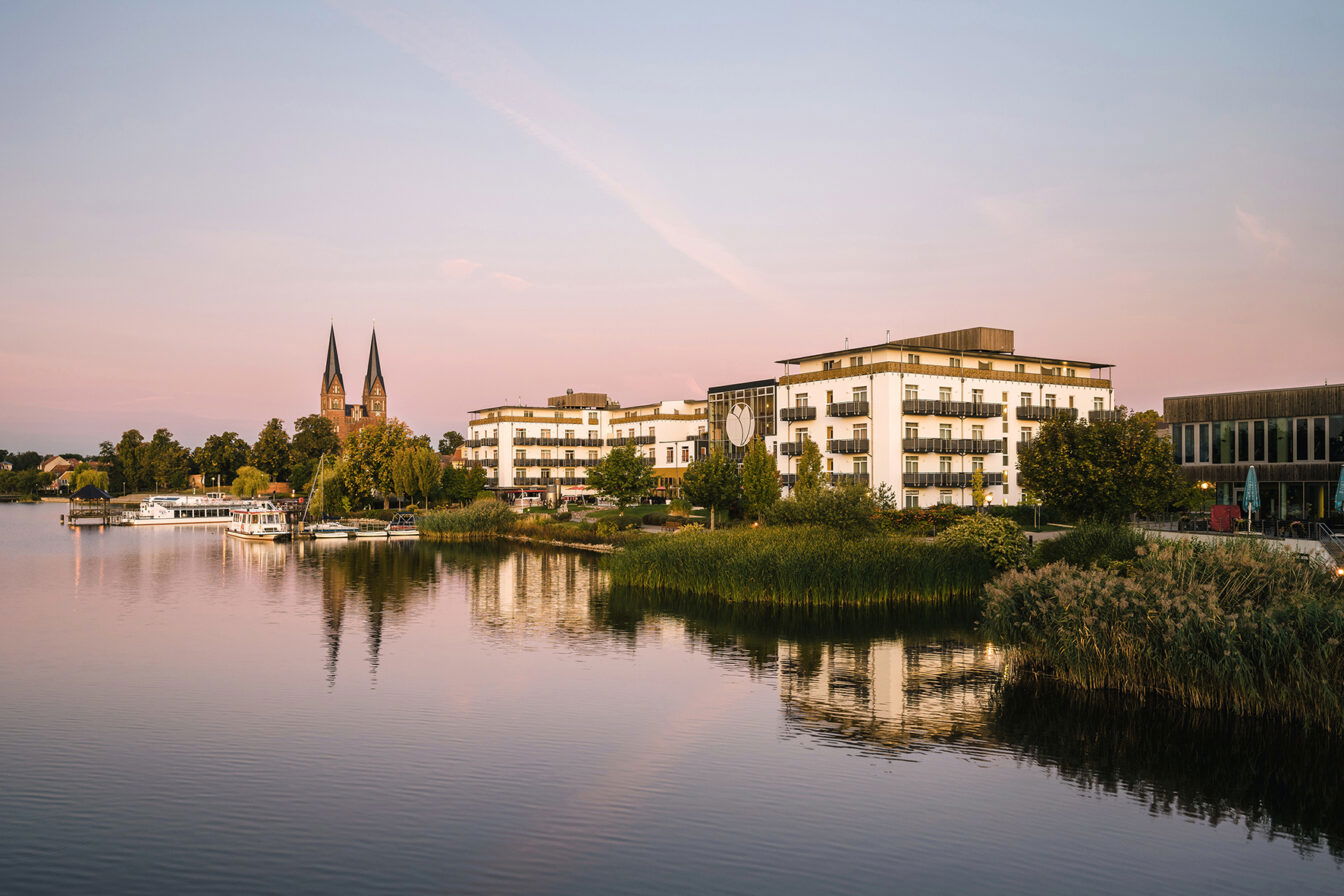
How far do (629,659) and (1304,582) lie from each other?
1420 centimetres

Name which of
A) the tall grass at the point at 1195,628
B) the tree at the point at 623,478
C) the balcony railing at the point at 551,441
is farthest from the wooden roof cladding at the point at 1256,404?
the balcony railing at the point at 551,441

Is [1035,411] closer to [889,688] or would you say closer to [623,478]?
[623,478]

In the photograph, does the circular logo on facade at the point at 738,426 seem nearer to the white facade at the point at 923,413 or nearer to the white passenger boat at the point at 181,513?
the white facade at the point at 923,413

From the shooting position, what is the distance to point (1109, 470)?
38719 millimetres

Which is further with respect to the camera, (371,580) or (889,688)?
(371,580)

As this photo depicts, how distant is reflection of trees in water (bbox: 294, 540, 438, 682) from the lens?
92.7 feet

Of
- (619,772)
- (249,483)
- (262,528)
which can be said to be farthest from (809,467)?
(249,483)

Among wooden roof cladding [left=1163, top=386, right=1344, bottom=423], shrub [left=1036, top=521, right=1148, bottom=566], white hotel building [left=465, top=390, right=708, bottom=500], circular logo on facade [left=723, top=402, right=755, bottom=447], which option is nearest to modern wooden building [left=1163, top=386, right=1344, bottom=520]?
wooden roof cladding [left=1163, top=386, right=1344, bottom=423]

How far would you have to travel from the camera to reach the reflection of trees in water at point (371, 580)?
28.3 meters

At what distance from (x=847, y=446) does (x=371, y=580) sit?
3299 cm

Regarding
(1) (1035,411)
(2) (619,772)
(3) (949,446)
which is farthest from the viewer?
(1) (1035,411)

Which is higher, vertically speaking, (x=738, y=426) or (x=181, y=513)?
(x=738, y=426)

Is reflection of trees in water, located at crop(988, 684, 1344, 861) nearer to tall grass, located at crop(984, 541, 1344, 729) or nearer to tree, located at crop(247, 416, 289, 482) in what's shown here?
tall grass, located at crop(984, 541, 1344, 729)

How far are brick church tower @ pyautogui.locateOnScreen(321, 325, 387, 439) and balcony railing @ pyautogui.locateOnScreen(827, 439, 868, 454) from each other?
13035cm
